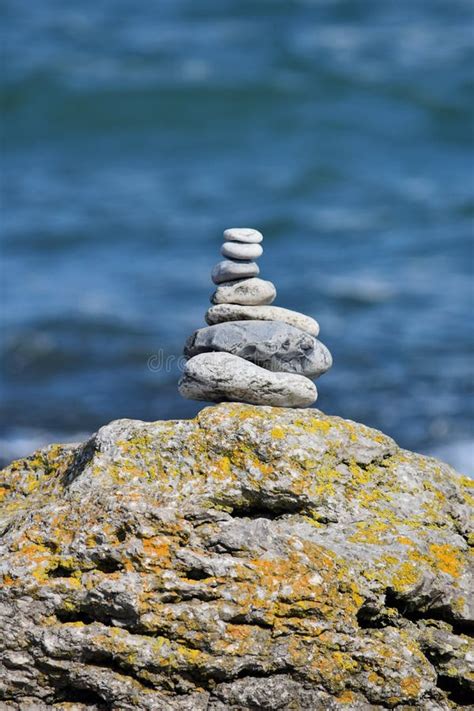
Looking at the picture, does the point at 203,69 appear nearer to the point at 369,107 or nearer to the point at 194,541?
the point at 369,107

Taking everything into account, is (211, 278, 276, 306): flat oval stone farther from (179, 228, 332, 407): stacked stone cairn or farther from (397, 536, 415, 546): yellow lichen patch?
(397, 536, 415, 546): yellow lichen patch

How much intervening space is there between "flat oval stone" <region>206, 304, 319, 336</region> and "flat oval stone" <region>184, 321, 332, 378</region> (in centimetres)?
13

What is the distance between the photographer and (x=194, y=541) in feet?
17.6

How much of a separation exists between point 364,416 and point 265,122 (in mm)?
13752

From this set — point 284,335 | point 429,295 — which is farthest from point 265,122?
point 284,335

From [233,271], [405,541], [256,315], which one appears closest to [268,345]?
[256,315]

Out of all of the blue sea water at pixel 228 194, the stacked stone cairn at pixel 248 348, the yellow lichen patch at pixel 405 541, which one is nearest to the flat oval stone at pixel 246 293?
the stacked stone cairn at pixel 248 348

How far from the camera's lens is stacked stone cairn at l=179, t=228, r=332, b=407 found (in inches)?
245

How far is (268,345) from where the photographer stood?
6453mm

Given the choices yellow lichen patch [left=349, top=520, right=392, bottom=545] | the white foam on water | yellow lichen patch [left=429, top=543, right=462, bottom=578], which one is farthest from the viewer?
the white foam on water

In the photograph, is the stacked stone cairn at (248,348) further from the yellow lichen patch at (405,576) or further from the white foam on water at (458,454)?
the white foam on water at (458,454)

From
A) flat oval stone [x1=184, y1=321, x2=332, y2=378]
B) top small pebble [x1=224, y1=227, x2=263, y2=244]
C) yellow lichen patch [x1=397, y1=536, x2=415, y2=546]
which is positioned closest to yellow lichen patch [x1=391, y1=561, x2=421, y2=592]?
yellow lichen patch [x1=397, y1=536, x2=415, y2=546]

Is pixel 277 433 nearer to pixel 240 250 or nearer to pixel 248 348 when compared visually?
pixel 248 348

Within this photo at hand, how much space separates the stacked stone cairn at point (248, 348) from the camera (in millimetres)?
6223
